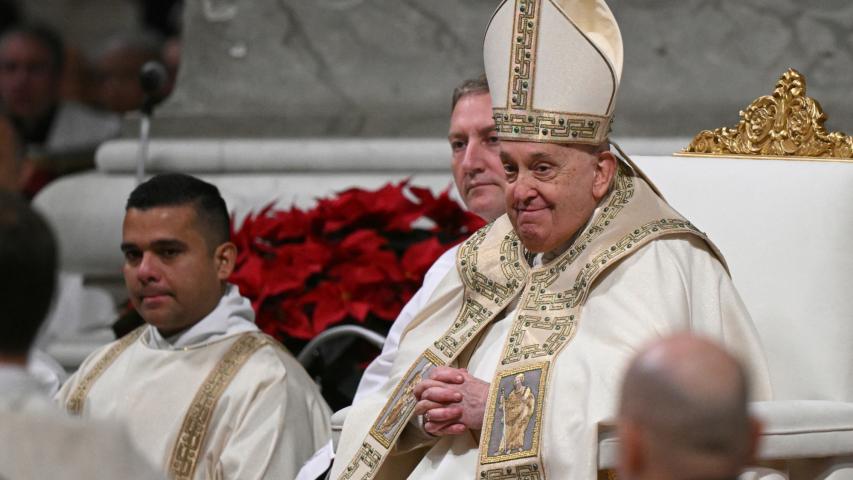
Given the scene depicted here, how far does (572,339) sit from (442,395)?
0.27 m

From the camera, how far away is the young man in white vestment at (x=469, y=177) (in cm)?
374

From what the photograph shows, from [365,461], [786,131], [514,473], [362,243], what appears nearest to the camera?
[514,473]

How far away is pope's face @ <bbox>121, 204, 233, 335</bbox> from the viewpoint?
3986mm

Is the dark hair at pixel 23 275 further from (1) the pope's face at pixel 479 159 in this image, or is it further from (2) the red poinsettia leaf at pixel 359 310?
(2) the red poinsettia leaf at pixel 359 310

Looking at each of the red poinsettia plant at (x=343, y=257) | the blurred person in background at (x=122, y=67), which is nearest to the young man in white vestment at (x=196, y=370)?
the red poinsettia plant at (x=343, y=257)

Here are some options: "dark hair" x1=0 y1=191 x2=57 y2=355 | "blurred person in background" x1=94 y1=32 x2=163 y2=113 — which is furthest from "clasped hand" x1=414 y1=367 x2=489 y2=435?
"blurred person in background" x1=94 y1=32 x2=163 y2=113

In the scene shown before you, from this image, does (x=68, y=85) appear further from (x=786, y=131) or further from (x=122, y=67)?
(x=786, y=131)

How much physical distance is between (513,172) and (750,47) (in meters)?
2.39

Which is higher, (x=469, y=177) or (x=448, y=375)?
(x=469, y=177)

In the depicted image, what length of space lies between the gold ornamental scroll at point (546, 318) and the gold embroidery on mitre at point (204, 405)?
895mm

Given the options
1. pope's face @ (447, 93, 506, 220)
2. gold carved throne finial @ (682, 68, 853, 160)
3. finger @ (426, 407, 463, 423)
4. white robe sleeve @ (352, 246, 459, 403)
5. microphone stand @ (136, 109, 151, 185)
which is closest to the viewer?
finger @ (426, 407, 463, 423)

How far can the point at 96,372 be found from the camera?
13.8 feet

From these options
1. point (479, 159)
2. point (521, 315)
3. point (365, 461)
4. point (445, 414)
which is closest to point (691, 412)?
point (445, 414)

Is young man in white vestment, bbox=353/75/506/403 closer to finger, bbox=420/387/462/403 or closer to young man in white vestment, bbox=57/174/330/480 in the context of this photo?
young man in white vestment, bbox=57/174/330/480
